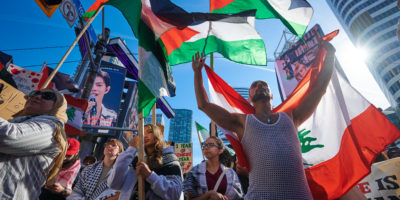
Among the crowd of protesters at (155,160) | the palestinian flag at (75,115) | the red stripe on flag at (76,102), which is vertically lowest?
the crowd of protesters at (155,160)

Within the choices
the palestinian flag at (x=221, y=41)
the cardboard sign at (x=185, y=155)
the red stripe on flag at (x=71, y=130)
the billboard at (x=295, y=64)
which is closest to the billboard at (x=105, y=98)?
the cardboard sign at (x=185, y=155)

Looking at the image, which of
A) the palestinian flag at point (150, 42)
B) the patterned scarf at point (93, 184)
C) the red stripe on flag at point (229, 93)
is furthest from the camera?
the patterned scarf at point (93, 184)

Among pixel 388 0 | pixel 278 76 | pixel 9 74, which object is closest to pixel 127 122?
pixel 278 76

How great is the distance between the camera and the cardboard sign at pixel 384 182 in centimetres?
295

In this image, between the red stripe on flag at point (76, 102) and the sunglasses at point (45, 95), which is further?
the red stripe on flag at point (76, 102)

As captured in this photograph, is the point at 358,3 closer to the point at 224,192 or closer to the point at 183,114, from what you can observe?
the point at 224,192

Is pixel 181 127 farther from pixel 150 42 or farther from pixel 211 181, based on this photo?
pixel 150 42

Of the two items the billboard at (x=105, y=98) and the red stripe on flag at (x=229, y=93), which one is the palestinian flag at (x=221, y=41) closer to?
the red stripe on flag at (x=229, y=93)

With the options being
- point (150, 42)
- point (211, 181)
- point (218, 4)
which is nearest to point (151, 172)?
point (211, 181)

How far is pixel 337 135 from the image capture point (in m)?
2.32

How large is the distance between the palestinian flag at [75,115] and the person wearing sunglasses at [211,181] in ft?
14.2

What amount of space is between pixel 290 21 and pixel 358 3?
8128cm

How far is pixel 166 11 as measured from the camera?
9.84 ft

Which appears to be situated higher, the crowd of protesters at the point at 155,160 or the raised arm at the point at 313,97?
the raised arm at the point at 313,97
